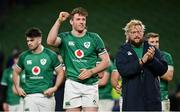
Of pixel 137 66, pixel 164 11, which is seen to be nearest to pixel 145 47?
pixel 137 66

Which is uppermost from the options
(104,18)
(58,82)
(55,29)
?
(104,18)

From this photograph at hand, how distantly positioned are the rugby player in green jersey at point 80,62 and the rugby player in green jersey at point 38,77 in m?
0.72

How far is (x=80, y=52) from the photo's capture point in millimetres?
8266

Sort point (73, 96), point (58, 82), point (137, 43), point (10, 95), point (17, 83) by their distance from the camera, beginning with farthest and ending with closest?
point (10, 95), point (17, 83), point (58, 82), point (73, 96), point (137, 43)

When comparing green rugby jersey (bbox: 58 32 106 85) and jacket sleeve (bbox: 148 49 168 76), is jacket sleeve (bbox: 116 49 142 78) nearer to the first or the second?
jacket sleeve (bbox: 148 49 168 76)

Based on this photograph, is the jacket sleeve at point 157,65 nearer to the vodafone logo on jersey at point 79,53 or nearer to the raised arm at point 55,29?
the vodafone logo on jersey at point 79,53

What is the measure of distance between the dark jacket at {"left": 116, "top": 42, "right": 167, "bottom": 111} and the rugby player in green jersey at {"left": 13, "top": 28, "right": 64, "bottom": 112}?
5.42ft

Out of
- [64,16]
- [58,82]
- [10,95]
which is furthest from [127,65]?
[10,95]

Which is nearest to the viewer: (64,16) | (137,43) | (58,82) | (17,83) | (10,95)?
(137,43)

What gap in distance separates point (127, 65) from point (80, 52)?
0.96 metres

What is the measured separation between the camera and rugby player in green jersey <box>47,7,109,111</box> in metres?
8.17

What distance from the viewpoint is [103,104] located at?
11445mm

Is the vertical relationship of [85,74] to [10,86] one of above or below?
below

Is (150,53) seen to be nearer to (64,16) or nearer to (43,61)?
(64,16)
